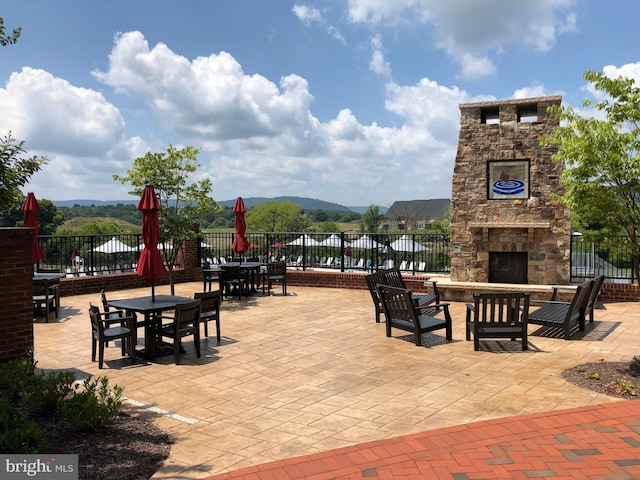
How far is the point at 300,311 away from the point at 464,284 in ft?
12.5

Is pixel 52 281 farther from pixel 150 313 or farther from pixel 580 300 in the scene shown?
pixel 580 300

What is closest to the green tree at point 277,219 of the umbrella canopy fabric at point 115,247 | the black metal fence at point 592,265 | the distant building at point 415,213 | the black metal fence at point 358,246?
the distant building at point 415,213

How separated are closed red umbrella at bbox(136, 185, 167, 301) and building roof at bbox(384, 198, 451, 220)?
351ft

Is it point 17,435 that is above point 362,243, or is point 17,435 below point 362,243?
below

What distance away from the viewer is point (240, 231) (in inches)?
519

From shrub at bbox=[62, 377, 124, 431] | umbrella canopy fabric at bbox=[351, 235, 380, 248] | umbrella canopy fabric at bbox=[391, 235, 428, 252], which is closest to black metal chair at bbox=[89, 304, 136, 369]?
shrub at bbox=[62, 377, 124, 431]

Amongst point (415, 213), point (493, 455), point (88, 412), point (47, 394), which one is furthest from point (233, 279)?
point (415, 213)

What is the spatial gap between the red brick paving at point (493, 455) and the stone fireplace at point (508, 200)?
23.1ft

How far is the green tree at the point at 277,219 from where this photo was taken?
3501 inches

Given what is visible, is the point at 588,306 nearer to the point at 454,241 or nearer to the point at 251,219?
the point at 454,241

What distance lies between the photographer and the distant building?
4176 inches

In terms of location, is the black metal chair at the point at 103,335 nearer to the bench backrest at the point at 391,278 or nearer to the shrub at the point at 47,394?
the shrub at the point at 47,394

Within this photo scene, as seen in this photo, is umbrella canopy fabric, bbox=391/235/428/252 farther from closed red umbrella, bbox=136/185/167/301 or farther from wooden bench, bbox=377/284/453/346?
closed red umbrella, bbox=136/185/167/301

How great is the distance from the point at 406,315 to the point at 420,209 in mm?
114988
